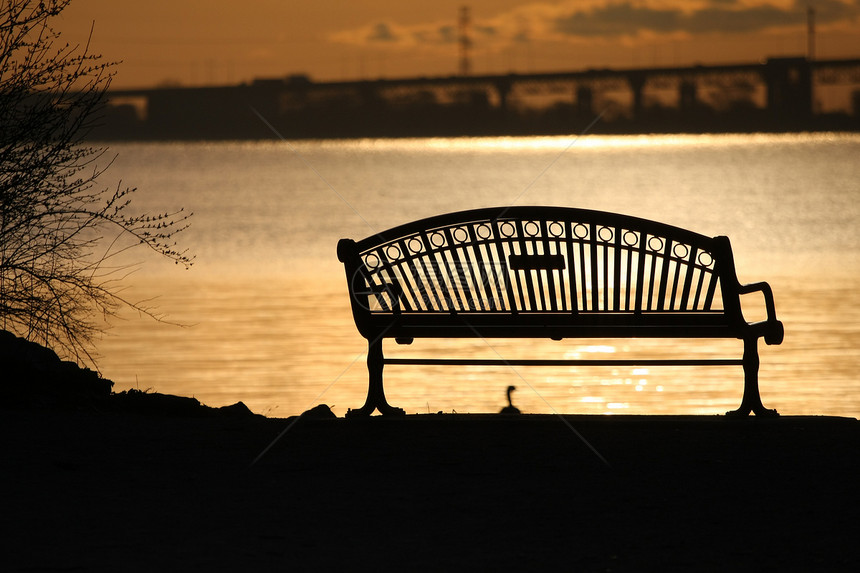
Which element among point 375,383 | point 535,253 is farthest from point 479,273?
point 375,383

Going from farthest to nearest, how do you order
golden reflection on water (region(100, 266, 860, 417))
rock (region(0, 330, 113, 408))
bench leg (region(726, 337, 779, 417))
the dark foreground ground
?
golden reflection on water (region(100, 266, 860, 417))
rock (region(0, 330, 113, 408))
bench leg (region(726, 337, 779, 417))
the dark foreground ground

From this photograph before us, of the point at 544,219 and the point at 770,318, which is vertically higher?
the point at 544,219

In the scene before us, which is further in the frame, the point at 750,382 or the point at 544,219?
the point at 544,219

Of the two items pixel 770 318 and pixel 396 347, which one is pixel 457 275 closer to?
pixel 770 318

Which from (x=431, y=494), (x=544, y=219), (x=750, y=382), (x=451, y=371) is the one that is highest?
(x=544, y=219)

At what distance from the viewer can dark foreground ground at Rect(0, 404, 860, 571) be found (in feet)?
15.2

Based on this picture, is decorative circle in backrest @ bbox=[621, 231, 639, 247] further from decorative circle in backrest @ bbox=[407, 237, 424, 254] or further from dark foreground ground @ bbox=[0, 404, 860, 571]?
decorative circle in backrest @ bbox=[407, 237, 424, 254]

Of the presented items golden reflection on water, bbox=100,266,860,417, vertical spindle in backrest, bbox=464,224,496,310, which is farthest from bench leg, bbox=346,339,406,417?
golden reflection on water, bbox=100,266,860,417

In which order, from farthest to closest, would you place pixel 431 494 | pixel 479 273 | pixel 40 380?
1. pixel 40 380
2. pixel 479 273
3. pixel 431 494

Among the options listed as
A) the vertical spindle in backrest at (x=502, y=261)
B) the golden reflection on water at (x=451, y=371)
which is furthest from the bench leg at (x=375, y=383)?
the golden reflection on water at (x=451, y=371)

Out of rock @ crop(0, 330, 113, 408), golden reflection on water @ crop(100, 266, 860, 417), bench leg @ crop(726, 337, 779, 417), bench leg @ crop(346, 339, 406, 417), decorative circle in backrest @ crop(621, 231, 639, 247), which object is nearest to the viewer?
bench leg @ crop(726, 337, 779, 417)

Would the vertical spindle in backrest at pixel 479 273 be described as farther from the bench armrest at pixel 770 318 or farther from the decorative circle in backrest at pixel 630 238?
the bench armrest at pixel 770 318

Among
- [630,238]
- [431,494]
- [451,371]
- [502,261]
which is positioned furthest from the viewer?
[451,371]

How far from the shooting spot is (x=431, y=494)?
5453 mm
